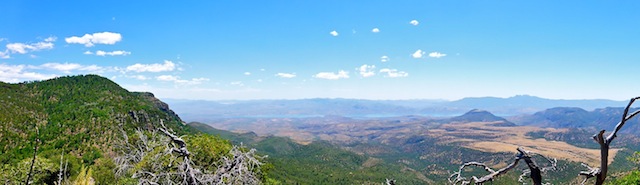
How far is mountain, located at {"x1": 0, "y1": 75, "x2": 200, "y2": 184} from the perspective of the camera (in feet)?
113

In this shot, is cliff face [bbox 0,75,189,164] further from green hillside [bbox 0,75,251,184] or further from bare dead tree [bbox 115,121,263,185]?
bare dead tree [bbox 115,121,263,185]

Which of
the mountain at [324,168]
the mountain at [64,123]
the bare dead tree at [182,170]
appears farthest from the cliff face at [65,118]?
the mountain at [324,168]

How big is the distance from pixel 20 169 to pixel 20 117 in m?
32.4

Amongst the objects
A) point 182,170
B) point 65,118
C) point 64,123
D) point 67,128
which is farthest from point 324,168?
point 182,170

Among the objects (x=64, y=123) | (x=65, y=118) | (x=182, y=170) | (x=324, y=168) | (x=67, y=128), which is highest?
(x=182, y=170)

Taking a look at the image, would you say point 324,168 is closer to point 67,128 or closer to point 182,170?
point 67,128

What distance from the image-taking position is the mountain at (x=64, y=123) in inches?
1357

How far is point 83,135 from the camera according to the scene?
175 feet

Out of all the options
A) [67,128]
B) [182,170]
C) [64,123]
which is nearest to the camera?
[182,170]

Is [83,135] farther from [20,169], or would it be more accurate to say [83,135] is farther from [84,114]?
[20,169]

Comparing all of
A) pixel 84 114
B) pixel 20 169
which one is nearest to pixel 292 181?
pixel 84 114

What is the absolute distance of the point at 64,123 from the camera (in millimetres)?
56438

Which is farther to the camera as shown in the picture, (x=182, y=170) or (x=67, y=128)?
(x=67, y=128)

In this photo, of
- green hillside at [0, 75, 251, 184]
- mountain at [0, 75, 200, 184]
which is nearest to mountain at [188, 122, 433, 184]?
green hillside at [0, 75, 251, 184]
